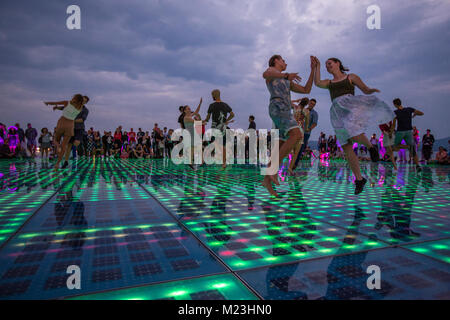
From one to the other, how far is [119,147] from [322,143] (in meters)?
15.0

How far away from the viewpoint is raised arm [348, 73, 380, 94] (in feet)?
13.0

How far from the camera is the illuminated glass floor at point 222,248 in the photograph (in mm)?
1334

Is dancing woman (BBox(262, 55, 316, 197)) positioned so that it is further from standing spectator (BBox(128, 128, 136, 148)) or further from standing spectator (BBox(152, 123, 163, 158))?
standing spectator (BBox(128, 128, 136, 148))

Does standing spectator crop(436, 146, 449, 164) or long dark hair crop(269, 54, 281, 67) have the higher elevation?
long dark hair crop(269, 54, 281, 67)

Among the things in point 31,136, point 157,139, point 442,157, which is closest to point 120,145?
point 157,139

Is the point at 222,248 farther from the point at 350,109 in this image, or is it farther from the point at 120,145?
the point at 120,145

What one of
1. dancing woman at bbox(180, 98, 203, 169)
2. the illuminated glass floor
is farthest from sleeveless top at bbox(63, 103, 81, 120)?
the illuminated glass floor

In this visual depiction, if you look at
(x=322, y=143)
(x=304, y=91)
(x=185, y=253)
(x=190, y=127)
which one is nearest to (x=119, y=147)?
(x=190, y=127)

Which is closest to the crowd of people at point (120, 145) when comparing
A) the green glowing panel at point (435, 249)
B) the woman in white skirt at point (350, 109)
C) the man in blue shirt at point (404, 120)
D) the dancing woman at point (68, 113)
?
the man in blue shirt at point (404, 120)

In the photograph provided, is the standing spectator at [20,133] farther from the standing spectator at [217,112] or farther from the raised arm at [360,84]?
the raised arm at [360,84]

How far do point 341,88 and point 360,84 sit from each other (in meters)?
0.26

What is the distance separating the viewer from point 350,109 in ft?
13.6
